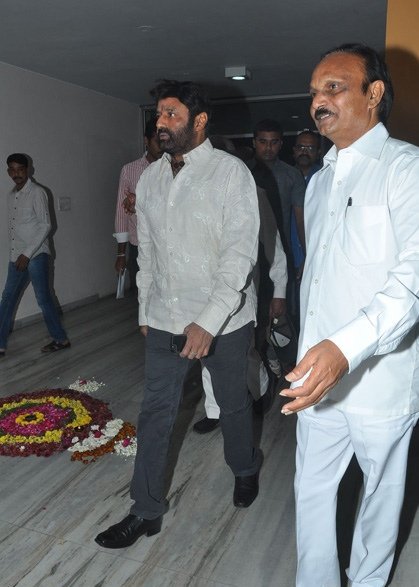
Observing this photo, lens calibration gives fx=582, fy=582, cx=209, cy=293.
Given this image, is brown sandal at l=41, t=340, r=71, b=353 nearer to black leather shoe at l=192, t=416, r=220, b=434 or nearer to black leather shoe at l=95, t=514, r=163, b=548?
black leather shoe at l=192, t=416, r=220, b=434

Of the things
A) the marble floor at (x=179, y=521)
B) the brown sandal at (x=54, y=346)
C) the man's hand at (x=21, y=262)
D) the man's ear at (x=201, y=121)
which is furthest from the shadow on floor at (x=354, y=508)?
the man's hand at (x=21, y=262)

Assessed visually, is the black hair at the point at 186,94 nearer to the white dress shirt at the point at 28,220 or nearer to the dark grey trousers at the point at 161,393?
the dark grey trousers at the point at 161,393

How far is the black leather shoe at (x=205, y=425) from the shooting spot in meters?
3.22

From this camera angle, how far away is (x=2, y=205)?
5734 millimetres

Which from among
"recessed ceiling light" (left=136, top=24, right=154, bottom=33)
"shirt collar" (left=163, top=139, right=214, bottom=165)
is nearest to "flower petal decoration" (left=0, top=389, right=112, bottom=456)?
"shirt collar" (left=163, top=139, right=214, bottom=165)

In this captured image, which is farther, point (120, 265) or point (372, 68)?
point (120, 265)

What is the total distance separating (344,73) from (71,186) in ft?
19.4

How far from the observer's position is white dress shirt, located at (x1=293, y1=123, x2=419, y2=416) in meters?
1.41

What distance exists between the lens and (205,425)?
325 cm

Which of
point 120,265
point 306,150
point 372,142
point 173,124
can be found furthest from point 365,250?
point 306,150

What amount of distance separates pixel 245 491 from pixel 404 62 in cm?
211

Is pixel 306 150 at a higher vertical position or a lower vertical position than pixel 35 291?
higher

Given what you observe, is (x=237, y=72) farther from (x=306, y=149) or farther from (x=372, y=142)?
(x=372, y=142)

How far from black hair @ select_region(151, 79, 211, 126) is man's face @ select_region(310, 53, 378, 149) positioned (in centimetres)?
70
